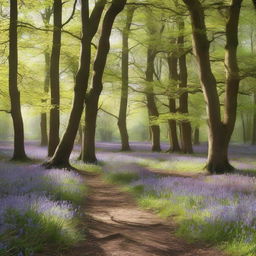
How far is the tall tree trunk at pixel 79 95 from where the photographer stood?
13.3 meters

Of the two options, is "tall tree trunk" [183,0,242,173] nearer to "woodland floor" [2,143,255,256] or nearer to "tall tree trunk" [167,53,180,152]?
"woodland floor" [2,143,255,256]

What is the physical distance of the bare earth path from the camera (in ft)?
15.5

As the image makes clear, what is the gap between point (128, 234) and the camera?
18.4 ft

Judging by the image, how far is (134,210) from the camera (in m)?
7.62

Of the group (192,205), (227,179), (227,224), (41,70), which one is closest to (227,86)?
(227,179)

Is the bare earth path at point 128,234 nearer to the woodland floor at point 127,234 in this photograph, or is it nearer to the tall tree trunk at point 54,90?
the woodland floor at point 127,234

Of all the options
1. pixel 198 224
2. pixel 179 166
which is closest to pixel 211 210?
pixel 198 224

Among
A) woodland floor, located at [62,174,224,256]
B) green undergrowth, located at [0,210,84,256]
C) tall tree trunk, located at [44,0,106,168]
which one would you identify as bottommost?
woodland floor, located at [62,174,224,256]

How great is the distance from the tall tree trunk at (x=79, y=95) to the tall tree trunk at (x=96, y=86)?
0.55 metres

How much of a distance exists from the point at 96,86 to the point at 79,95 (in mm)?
2743

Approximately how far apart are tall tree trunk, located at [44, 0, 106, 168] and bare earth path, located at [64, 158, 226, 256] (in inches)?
194

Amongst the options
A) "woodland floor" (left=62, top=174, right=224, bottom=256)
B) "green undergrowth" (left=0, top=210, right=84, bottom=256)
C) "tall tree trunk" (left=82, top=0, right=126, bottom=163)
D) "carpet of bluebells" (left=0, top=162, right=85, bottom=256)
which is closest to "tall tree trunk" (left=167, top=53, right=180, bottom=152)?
"tall tree trunk" (left=82, top=0, right=126, bottom=163)

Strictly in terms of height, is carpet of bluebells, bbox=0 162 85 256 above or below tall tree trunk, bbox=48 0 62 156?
below

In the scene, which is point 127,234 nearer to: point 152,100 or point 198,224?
point 198,224
